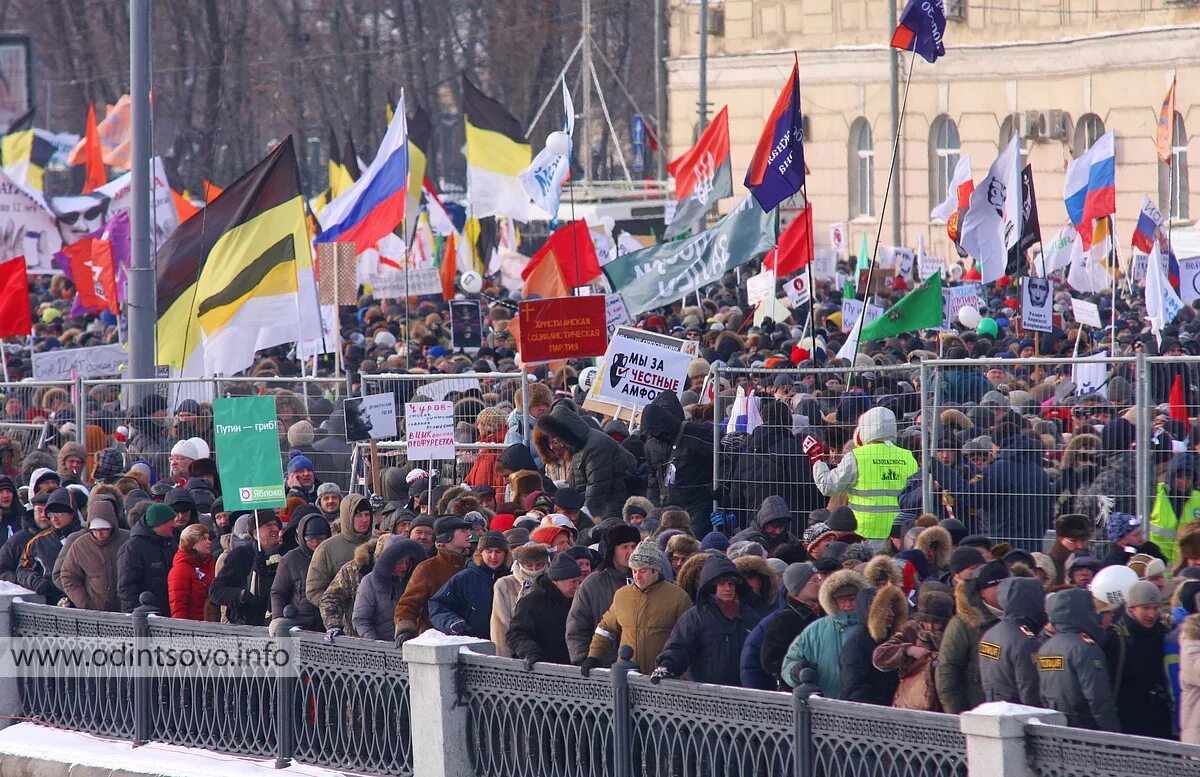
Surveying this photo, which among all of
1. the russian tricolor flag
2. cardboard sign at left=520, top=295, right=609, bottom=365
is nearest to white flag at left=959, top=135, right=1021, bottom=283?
the russian tricolor flag

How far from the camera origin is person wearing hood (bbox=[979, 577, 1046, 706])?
317 inches

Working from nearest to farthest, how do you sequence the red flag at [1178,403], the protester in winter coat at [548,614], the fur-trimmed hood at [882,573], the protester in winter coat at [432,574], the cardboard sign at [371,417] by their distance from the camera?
1. the fur-trimmed hood at [882,573]
2. the protester in winter coat at [548,614]
3. the protester in winter coat at [432,574]
4. the red flag at [1178,403]
5. the cardboard sign at [371,417]

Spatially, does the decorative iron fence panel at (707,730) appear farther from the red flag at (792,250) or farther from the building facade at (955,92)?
the building facade at (955,92)

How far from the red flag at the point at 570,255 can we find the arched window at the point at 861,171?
85.5 ft

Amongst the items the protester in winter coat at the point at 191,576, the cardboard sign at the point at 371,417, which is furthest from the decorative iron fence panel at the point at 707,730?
the cardboard sign at the point at 371,417

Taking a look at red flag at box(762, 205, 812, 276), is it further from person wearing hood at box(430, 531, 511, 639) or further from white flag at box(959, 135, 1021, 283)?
person wearing hood at box(430, 531, 511, 639)

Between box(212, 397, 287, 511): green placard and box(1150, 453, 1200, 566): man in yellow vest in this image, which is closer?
box(1150, 453, 1200, 566): man in yellow vest

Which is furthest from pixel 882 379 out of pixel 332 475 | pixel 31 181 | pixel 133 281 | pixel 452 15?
pixel 452 15

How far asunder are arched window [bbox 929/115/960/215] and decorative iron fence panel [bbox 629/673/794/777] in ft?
127

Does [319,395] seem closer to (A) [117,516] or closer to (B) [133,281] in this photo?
(B) [133,281]

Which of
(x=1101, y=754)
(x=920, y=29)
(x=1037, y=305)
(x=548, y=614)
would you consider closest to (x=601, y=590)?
(x=548, y=614)

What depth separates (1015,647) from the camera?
26.7 ft

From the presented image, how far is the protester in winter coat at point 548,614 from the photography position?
9.59 metres

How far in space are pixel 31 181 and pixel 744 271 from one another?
1389cm
